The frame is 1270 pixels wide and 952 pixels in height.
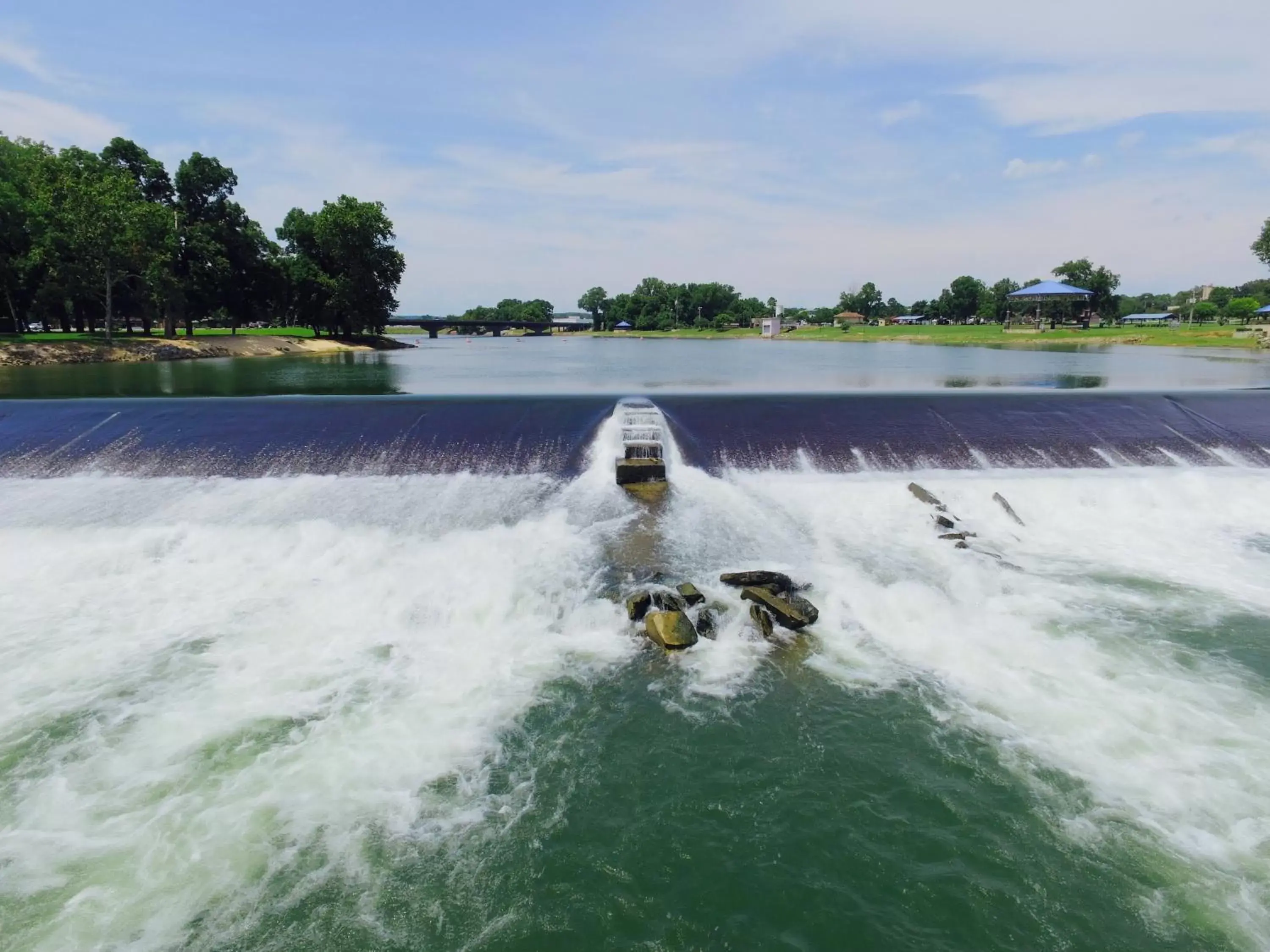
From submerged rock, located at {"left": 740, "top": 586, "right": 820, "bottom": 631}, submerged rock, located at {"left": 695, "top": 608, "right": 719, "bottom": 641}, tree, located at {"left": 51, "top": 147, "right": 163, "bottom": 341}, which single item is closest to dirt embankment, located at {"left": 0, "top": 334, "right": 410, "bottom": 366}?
tree, located at {"left": 51, "top": 147, "right": 163, "bottom": 341}

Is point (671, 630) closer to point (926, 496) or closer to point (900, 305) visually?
point (926, 496)

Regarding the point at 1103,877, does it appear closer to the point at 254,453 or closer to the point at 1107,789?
the point at 1107,789

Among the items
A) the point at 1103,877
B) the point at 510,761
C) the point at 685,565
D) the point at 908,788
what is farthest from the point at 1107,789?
the point at 685,565

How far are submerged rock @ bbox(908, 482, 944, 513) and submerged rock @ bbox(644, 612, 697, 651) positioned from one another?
6687mm

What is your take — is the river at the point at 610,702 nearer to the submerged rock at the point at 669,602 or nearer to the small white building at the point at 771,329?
the submerged rock at the point at 669,602

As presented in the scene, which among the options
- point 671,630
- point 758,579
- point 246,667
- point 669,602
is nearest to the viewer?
point 246,667

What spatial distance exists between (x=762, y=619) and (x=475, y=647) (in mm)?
3454

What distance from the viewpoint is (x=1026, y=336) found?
7500 centimetres

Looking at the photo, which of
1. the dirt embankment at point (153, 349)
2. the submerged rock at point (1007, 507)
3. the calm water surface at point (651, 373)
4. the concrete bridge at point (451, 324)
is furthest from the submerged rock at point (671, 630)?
the concrete bridge at point (451, 324)

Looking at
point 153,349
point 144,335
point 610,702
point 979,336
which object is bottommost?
point 610,702

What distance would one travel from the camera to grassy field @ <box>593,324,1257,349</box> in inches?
2366

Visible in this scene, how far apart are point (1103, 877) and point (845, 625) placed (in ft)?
13.0

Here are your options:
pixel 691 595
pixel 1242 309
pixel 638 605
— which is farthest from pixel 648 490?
pixel 1242 309

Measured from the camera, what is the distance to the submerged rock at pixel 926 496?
1288 centimetres
